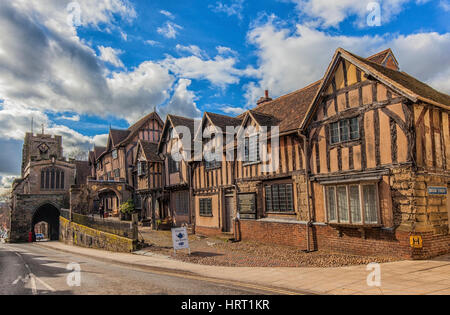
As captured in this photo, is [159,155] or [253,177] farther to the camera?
[159,155]

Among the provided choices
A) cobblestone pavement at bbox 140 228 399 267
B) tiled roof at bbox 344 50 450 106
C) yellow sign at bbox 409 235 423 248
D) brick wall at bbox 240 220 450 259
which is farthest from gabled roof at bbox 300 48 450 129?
cobblestone pavement at bbox 140 228 399 267

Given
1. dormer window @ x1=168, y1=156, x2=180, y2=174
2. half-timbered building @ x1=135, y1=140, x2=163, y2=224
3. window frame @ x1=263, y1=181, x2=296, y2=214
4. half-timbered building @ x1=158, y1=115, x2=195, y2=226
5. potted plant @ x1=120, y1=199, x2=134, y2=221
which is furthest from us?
potted plant @ x1=120, y1=199, x2=134, y2=221

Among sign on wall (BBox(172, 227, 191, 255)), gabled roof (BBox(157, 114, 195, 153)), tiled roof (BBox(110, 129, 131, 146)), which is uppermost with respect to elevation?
tiled roof (BBox(110, 129, 131, 146))

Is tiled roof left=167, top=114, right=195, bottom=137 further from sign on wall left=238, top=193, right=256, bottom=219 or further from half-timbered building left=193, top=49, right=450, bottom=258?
half-timbered building left=193, top=49, right=450, bottom=258

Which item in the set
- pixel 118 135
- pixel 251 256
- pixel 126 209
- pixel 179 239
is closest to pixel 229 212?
pixel 179 239

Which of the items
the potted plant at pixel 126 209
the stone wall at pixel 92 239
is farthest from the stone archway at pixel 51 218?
the potted plant at pixel 126 209

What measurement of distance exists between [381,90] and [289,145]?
4.74m

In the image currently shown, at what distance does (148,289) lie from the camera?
7727 mm

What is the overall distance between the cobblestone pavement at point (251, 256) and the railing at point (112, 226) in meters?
1.30

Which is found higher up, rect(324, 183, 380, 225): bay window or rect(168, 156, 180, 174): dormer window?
rect(168, 156, 180, 174): dormer window

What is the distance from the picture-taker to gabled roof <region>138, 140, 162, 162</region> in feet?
87.5

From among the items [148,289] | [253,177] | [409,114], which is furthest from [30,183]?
[409,114]

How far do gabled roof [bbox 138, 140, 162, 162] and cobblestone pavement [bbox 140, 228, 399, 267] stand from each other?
396 inches
